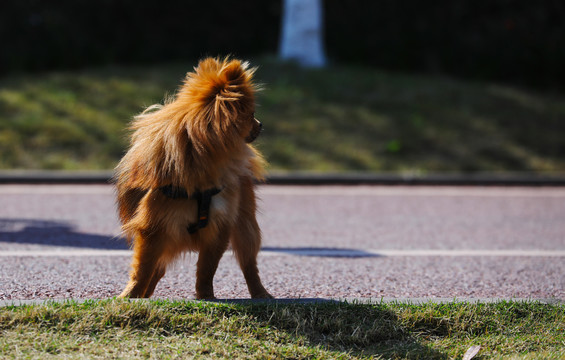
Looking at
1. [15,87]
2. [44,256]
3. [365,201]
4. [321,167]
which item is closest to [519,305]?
[44,256]

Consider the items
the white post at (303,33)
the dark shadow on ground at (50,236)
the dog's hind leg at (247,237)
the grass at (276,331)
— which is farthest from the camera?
the white post at (303,33)

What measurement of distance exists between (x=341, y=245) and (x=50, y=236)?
251 cm

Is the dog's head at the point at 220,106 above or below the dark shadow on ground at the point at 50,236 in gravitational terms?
above

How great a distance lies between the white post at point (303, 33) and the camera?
12983 millimetres

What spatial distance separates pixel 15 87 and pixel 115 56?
9.01ft

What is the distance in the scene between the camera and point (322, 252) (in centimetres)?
534

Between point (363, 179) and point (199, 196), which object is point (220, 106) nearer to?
point (199, 196)

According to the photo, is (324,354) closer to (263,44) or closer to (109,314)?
(109,314)

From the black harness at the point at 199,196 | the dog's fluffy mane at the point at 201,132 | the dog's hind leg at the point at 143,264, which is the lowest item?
the dog's hind leg at the point at 143,264

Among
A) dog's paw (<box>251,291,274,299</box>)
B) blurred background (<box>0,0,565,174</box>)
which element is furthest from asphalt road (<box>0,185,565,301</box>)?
blurred background (<box>0,0,565,174</box>)

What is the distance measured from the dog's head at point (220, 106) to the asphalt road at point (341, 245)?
116 centimetres

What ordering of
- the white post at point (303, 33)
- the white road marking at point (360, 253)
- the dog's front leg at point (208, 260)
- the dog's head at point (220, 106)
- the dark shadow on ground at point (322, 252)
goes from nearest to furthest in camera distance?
the dog's head at point (220, 106)
the dog's front leg at point (208, 260)
the white road marking at point (360, 253)
the dark shadow on ground at point (322, 252)
the white post at point (303, 33)

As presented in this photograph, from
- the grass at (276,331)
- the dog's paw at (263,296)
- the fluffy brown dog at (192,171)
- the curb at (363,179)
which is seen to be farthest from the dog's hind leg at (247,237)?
the curb at (363,179)

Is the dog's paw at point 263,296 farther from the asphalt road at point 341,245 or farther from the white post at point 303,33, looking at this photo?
the white post at point 303,33
